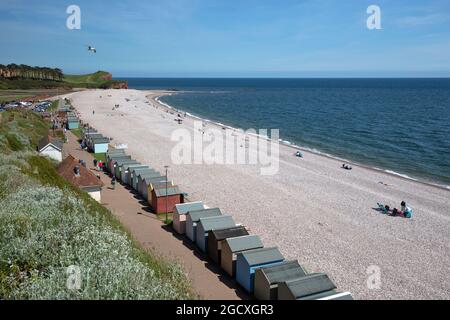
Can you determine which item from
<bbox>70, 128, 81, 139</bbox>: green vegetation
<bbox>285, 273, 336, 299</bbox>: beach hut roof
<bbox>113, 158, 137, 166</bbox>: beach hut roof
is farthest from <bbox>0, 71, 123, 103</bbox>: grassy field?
<bbox>285, 273, 336, 299</bbox>: beach hut roof

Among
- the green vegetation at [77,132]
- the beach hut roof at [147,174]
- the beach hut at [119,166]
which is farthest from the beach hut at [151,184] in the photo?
the green vegetation at [77,132]

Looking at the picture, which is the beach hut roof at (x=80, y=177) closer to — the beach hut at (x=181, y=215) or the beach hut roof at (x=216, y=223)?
the beach hut at (x=181, y=215)

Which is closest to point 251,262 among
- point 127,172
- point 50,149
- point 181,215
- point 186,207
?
point 181,215

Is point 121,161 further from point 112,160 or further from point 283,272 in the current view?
point 283,272

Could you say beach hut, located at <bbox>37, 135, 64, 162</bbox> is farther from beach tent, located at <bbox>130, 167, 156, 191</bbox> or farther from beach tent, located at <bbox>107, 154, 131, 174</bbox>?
beach tent, located at <bbox>130, 167, 156, 191</bbox>

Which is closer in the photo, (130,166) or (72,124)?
(130,166)

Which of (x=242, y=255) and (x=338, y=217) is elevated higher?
(x=242, y=255)
